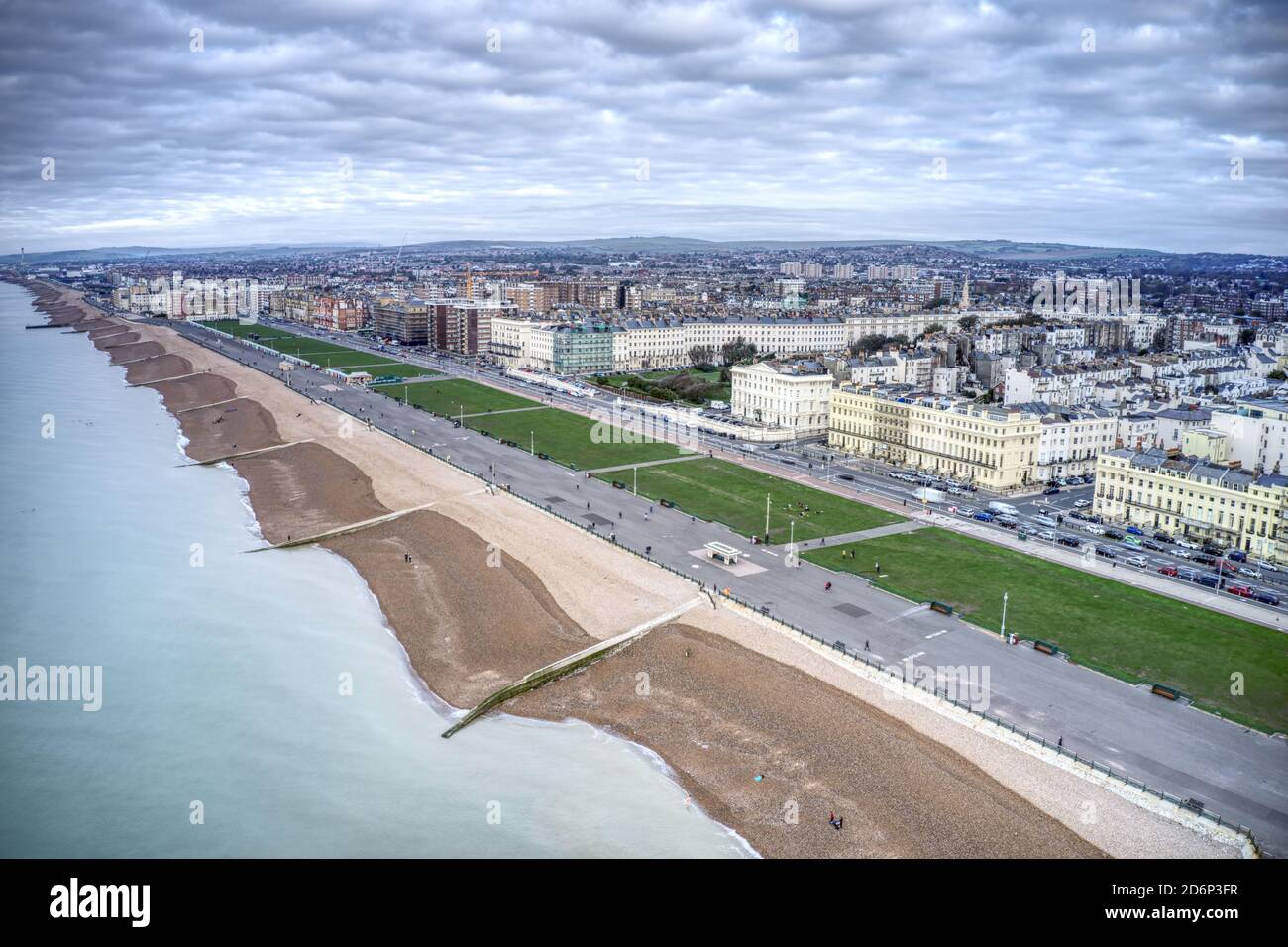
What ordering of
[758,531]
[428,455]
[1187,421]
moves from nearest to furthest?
[758,531], [1187,421], [428,455]

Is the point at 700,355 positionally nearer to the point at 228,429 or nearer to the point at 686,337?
the point at 686,337

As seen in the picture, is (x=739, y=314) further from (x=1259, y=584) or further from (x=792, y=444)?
(x=1259, y=584)

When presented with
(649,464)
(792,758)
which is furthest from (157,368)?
(792,758)

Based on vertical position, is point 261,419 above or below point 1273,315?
below

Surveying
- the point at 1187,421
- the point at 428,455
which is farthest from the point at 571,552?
the point at 1187,421

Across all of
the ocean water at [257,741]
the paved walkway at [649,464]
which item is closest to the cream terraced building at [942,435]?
the paved walkway at [649,464]

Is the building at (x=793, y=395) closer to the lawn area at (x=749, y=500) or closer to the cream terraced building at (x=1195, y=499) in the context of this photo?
the lawn area at (x=749, y=500)

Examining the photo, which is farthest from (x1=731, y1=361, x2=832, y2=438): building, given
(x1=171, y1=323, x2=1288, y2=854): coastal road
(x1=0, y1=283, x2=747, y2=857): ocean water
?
(x1=0, y1=283, x2=747, y2=857): ocean water
